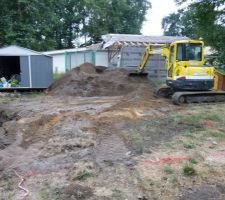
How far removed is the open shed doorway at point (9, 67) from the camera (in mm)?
19812

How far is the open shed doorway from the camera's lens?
19812mm

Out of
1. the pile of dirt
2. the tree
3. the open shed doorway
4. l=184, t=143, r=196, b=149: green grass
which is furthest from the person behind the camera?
the tree

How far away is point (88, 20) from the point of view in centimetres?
3869

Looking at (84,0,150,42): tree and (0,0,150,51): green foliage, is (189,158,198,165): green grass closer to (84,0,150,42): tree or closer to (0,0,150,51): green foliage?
(0,0,150,51): green foliage

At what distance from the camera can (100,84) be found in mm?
16297

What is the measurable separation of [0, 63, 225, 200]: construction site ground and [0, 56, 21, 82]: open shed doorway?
27.7 ft

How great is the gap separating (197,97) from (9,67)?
37.2 ft

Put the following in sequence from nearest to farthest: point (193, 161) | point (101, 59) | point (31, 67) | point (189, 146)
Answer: point (193, 161) → point (189, 146) → point (31, 67) → point (101, 59)

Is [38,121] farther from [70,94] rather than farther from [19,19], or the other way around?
[19,19]

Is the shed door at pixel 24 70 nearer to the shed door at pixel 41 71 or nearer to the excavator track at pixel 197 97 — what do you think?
the shed door at pixel 41 71

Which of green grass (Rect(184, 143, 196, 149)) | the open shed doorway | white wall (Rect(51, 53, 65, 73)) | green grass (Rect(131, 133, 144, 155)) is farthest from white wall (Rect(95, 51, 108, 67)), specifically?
green grass (Rect(184, 143, 196, 149))

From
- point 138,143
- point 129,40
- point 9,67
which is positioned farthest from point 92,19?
point 138,143

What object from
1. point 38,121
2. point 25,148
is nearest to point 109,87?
point 38,121

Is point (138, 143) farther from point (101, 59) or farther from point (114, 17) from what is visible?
point (114, 17)
